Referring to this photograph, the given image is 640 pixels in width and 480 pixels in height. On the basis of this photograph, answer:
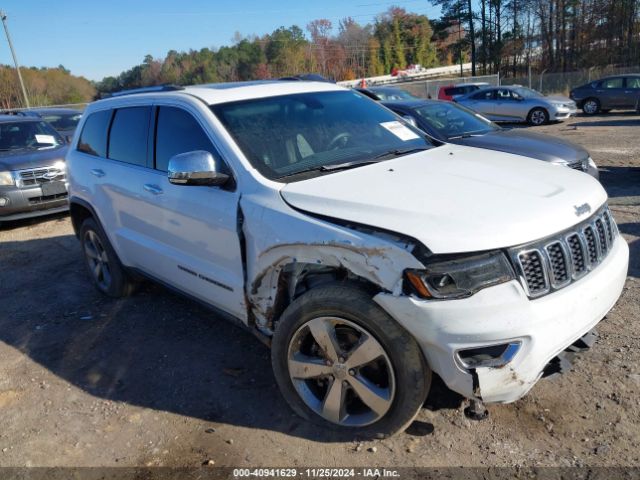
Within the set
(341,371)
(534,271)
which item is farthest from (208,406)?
(534,271)

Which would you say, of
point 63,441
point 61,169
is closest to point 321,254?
point 63,441

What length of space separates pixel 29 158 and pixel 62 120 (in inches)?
221

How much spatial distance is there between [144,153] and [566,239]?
3006 millimetres

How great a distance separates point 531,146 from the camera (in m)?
6.77

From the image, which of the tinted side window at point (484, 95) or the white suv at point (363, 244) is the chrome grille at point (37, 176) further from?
the tinted side window at point (484, 95)

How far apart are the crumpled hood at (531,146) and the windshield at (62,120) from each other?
34.5 ft

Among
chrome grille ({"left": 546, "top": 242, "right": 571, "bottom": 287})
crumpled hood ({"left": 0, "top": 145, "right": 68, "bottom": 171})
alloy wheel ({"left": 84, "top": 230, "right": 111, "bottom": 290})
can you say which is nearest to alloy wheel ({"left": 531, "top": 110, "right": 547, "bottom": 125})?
crumpled hood ({"left": 0, "top": 145, "right": 68, "bottom": 171})

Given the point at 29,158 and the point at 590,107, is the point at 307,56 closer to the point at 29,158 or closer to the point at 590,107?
the point at 590,107

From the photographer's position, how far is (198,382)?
362cm

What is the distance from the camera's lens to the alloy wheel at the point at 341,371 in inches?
105

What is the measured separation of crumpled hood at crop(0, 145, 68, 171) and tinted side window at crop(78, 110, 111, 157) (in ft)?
13.7

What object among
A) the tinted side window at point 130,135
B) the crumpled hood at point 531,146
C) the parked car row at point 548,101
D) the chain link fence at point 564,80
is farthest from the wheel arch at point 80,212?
the chain link fence at point 564,80

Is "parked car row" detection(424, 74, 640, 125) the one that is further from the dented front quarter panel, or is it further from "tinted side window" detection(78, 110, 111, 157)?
the dented front quarter panel

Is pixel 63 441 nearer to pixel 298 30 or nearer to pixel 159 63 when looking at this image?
pixel 159 63
